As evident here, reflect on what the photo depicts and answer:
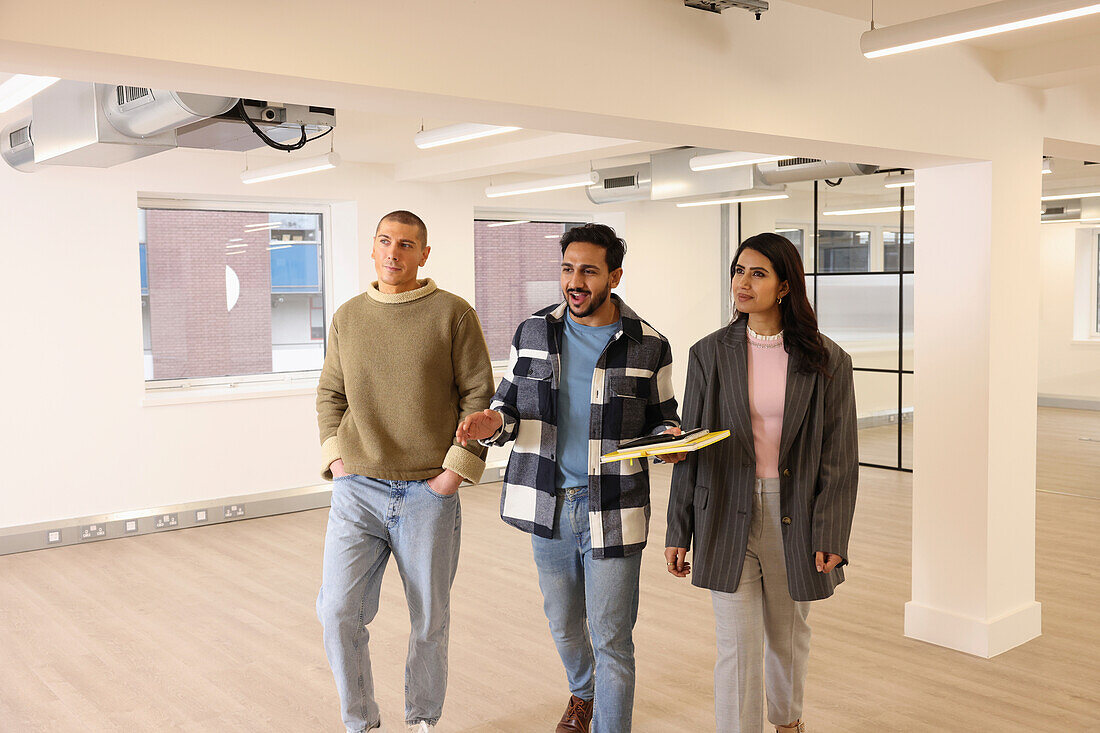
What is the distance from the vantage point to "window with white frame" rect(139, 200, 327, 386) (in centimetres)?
693

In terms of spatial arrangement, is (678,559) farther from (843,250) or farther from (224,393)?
(843,250)

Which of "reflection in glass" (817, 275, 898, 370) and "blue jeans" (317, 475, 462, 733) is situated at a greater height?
"reflection in glass" (817, 275, 898, 370)

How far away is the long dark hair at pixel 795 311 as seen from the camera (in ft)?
8.62

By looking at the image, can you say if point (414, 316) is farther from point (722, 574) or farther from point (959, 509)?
point (959, 509)

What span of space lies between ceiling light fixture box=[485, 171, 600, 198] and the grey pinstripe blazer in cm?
399

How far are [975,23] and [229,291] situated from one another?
5.93 metres

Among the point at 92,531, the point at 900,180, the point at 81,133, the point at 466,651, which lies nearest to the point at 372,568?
the point at 466,651

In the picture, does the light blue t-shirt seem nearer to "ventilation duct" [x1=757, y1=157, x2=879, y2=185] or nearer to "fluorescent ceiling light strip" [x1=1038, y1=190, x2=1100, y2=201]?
Result: "ventilation duct" [x1=757, y1=157, x2=879, y2=185]

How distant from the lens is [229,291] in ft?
23.9

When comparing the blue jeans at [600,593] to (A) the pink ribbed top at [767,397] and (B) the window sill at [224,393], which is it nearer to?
(A) the pink ribbed top at [767,397]

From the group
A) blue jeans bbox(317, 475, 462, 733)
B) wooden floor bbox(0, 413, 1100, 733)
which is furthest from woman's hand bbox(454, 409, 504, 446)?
wooden floor bbox(0, 413, 1100, 733)

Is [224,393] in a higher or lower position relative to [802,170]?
lower

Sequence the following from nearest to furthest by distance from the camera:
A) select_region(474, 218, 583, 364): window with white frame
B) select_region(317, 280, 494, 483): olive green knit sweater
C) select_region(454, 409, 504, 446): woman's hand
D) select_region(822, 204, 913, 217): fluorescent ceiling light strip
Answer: select_region(454, 409, 504, 446): woman's hand < select_region(317, 280, 494, 483): olive green knit sweater < select_region(822, 204, 913, 217): fluorescent ceiling light strip < select_region(474, 218, 583, 364): window with white frame

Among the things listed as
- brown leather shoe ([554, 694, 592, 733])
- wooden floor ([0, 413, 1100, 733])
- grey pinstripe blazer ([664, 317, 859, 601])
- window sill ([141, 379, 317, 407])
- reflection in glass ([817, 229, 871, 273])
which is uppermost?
reflection in glass ([817, 229, 871, 273])
